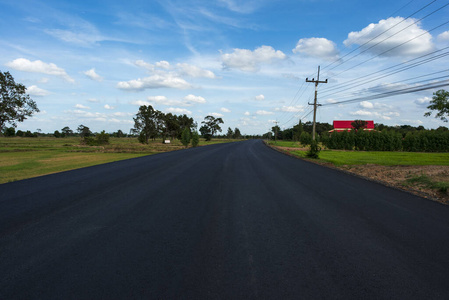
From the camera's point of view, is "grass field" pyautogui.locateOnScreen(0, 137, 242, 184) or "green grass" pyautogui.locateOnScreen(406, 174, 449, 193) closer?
"green grass" pyautogui.locateOnScreen(406, 174, 449, 193)

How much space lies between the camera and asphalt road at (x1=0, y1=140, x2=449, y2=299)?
3.18 m

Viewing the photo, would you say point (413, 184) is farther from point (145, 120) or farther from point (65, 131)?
point (65, 131)

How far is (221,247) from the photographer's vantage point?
4410 mm

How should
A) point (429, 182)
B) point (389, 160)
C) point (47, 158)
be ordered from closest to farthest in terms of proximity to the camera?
point (429, 182) < point (389, 160) < point (47, 158)

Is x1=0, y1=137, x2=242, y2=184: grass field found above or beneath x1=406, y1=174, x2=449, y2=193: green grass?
beneath

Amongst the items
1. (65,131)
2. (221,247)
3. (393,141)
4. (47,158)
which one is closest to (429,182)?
(221,247)

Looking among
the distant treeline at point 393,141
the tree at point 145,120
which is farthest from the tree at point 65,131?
the distant treeline at point 393,141

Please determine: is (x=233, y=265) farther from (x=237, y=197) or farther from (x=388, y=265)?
(x=237, y=197)

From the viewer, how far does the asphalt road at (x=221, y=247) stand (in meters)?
3.18

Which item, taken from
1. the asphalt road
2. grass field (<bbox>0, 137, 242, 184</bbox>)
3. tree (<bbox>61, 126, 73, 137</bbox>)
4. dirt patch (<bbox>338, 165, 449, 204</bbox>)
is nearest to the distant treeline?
dirt patch (<bbox>338, 165, 449, 204</bbox>)

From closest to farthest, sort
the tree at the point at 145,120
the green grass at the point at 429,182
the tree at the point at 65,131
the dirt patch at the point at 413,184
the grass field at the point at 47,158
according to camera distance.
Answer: the dirt patch at the point at 413,184, the green grass at the point at 429,182, the grass field at the point at 47,158, the tree at the point at 145,120, the tree at the point at 65,131

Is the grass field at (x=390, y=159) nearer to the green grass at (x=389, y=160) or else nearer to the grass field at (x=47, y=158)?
the green grass at (x=389, y=160)

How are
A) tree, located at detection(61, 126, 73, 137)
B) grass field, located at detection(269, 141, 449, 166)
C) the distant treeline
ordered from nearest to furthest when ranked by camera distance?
grass field, located at detection(269, 141, 449, 166), the distant treeline, tree, located at detection(61, 126, 73, 137)

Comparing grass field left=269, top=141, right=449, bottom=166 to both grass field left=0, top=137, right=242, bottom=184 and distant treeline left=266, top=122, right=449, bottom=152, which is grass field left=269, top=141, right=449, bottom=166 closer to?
distant treeline left=266, top=122, right=449, bottom=152
